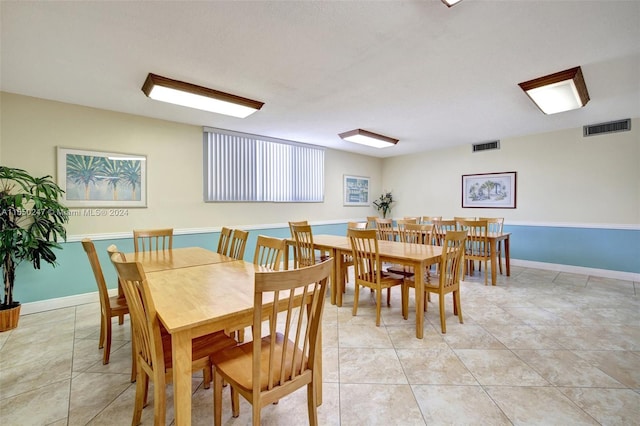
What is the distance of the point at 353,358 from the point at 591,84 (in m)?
3.67

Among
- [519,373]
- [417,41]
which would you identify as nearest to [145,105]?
[417,41]

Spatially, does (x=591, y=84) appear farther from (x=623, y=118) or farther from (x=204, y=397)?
(x=204, y=397)

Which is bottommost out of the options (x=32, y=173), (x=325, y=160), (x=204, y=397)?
(x=204, y=397)

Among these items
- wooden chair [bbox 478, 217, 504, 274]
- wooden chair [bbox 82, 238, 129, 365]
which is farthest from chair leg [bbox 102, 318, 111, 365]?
wooden chair [bbox 478, 217, 504, 274]

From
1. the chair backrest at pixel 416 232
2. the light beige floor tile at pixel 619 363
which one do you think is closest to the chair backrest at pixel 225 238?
the chair backrest at pixel 416 232


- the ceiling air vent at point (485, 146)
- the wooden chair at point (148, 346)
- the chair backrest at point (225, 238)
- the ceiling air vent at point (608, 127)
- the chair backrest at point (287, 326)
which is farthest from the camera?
the ceiling air vent at point (485, 146)

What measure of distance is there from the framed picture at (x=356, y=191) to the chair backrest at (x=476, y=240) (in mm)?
2726

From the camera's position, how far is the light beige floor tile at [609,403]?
1.60m

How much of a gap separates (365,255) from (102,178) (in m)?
3.40

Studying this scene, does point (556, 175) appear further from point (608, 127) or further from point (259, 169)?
point (259, 169)

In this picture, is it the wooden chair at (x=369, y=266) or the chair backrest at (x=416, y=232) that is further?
the chair backrest at (x=416, y=232)

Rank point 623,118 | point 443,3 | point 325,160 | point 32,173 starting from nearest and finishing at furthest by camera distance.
Result: point 443,3 → point 32,173 → point 623,118 → point 325,160

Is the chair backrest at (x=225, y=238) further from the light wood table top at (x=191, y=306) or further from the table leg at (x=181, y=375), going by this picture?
the table leg at (x=181, y=375)

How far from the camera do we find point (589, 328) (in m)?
2.71
